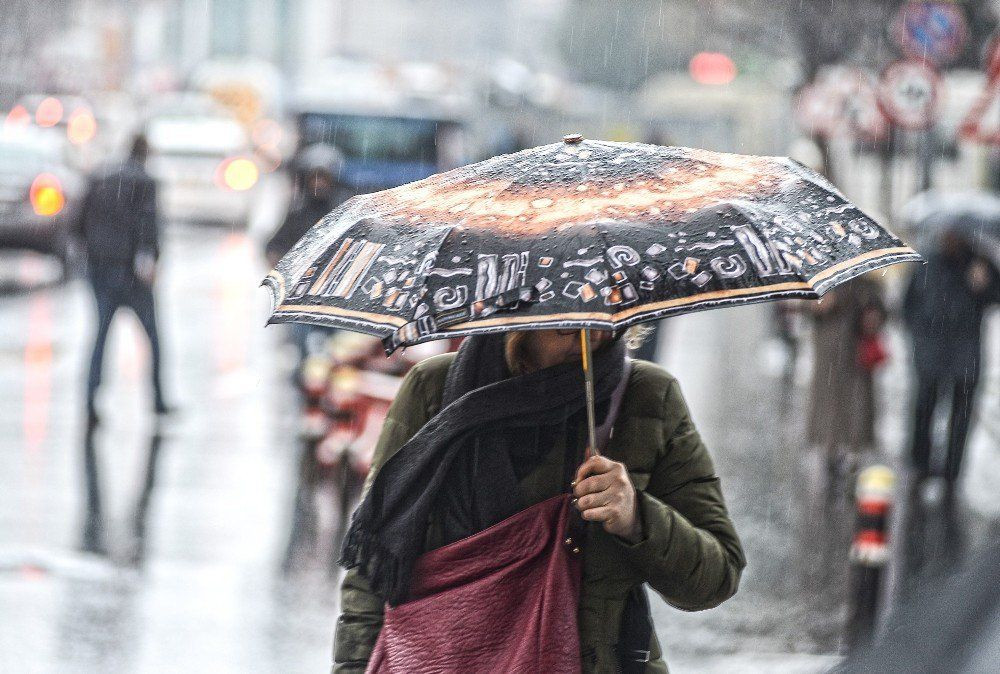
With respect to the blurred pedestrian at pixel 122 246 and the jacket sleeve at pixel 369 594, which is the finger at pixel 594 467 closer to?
the jacket sleeve at pixel 369 594

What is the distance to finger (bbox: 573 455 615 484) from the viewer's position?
291 cm

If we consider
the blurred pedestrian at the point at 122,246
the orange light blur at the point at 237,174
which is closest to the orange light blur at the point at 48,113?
the orange light blur at the point at 237,174

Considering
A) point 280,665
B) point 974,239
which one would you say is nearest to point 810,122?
point 974,239

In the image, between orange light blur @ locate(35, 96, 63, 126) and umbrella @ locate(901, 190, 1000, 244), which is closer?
umbrella @ locate(901, 190, 1000, 244)

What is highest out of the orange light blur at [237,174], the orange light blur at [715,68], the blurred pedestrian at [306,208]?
the blurred pedestrian at [306,208]

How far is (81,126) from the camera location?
104 ft

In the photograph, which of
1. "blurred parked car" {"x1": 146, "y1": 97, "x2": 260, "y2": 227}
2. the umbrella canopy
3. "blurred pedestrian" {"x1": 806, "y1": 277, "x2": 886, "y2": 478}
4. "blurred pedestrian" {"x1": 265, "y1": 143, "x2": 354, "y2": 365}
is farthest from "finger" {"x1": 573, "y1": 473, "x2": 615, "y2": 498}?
"blurred parked car" {"x1": 146, "y1": 97, "x2": 260, "y2": 227}

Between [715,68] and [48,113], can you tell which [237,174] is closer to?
[48,113]

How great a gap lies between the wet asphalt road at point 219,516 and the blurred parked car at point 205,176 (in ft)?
35.4

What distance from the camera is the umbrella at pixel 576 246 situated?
2775mm

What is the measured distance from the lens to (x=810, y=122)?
73.0ft

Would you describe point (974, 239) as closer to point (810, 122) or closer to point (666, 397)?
point (666, 397)

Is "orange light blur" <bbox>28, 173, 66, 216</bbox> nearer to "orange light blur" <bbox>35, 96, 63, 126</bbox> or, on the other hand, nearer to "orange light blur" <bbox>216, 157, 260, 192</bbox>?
"orange light blur" <bbox>216, 157, 260, 192</bbox>

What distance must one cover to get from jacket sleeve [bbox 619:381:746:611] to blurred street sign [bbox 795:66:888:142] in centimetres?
1551
